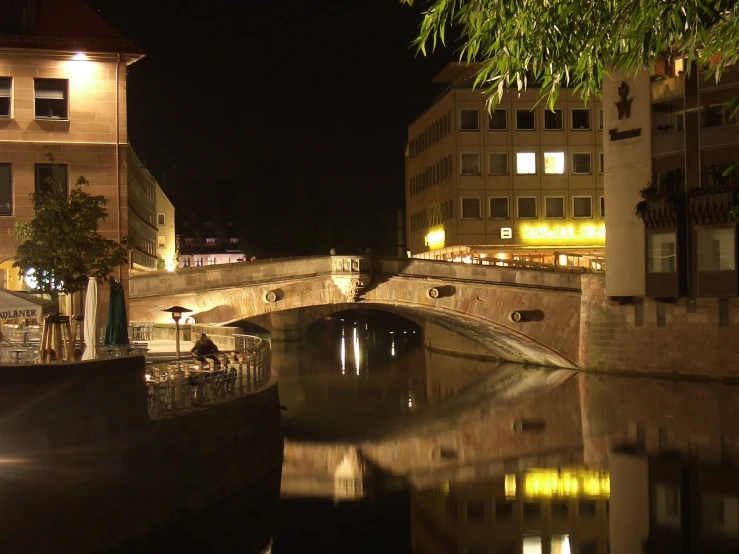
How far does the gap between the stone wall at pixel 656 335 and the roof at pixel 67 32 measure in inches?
714

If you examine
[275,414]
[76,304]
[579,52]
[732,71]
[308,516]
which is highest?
[732,71]

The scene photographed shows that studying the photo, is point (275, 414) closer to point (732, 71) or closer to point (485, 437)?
point (485, 437)

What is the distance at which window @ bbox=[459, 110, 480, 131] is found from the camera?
56656 mm

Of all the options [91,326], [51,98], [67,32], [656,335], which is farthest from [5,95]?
[656,335]

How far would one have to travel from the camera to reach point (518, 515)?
21.4m

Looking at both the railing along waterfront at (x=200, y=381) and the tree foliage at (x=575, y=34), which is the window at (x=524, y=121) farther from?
the tree foliage at (x=575, y=34)

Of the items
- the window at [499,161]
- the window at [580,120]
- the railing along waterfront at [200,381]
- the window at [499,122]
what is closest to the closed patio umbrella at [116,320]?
the railing along waterfront at [200,381]

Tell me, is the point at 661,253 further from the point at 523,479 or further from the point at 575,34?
the point at 575,34

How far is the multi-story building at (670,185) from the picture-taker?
36312 mm

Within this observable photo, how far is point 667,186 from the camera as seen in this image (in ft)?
124

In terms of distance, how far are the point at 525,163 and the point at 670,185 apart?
18.7 m

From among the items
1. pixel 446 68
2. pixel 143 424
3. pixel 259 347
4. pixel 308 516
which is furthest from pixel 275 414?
pixel 446 68

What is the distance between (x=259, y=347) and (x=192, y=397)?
17.2 feet

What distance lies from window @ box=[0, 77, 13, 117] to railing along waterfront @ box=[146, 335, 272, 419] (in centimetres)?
1385
